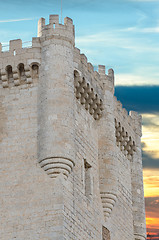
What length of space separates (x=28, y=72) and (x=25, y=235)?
660cm

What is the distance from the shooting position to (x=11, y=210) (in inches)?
969

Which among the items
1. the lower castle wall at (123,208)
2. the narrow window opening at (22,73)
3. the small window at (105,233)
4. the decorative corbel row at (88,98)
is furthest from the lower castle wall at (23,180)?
the lower castle wall at (123,208)

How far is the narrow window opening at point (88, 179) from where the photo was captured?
2741 cm

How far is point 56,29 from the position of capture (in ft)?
88.7

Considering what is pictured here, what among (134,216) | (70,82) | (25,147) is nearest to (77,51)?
(70,82)

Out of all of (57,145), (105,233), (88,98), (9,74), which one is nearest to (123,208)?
(105,233)

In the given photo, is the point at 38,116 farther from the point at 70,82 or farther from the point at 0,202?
the point at 0,202


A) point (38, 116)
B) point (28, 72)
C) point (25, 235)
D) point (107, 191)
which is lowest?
point (25, 235)

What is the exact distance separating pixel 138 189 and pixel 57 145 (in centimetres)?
984

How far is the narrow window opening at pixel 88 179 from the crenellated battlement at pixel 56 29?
5098mm

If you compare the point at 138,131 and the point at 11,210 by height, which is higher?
the point at 138,131

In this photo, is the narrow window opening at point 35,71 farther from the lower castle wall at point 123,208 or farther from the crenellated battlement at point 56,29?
the lower castle wall at point 123,208

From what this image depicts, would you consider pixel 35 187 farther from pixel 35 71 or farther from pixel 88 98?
pixel 88 98

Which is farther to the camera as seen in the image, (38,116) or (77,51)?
(77,51)
